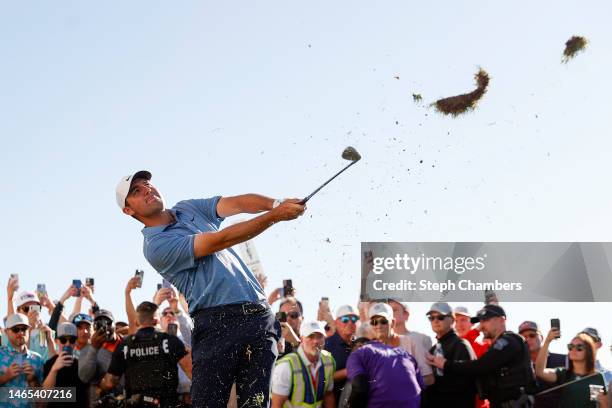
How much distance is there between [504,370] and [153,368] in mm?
3906

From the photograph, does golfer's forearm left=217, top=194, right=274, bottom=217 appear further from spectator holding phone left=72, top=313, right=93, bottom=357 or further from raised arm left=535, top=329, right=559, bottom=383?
spectator holding phone left=72, top=313, right=93, bottom=357

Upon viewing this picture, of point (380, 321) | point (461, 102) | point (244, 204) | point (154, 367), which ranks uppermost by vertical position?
point (461, 102)

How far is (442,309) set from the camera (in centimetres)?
940

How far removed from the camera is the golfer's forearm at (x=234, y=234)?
548 cm

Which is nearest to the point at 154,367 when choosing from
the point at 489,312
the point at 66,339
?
the point at 66,339

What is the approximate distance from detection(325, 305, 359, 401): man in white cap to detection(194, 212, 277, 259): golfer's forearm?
183 inches

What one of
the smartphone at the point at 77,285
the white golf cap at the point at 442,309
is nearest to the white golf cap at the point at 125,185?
the white golf cap at the point at 442,309

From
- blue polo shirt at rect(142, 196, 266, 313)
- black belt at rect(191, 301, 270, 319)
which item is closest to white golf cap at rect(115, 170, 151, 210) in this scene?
blue polo shirt at rect(142, 196, 266, 313)

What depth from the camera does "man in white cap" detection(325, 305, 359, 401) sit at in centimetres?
1009

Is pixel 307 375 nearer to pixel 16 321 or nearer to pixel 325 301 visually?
pixel 325 301

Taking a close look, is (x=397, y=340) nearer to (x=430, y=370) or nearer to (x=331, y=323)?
(x=430, y=370)

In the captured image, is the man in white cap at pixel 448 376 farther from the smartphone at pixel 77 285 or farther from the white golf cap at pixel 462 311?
the smartphone at pixel 77 285

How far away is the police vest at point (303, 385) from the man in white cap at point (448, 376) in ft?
3.81

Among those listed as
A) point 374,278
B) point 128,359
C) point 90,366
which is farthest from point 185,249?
point 374,278
